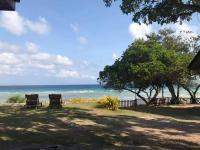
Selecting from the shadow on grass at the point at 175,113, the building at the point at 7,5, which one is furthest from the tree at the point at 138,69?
the building at the point at 7,5

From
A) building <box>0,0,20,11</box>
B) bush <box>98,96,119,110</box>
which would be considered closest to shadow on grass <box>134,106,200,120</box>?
bush <box>98,96,119,110</box>

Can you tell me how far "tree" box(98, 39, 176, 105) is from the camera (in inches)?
1633

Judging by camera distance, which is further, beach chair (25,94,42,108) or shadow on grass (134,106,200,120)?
shadow on grass (134,106,200,120)

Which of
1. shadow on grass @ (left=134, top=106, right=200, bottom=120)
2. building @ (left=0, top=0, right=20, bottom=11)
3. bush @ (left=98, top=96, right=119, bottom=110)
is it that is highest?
building @ (left=0, top=0, right=20, bottom=11)

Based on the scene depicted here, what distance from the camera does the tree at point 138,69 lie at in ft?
136

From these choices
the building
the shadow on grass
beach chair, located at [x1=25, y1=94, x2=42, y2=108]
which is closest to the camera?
the building

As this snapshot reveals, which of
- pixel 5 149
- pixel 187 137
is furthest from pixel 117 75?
pixel 5 149

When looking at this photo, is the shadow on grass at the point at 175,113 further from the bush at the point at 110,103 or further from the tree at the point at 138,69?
the tree at the point at 138,69

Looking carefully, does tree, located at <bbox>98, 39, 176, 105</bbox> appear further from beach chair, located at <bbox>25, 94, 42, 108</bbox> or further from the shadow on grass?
beach chair, located at <bbox>25, 94, 42, 108</bbox>

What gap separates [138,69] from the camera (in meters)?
40.8

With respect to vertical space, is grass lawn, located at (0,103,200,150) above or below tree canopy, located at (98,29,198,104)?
below

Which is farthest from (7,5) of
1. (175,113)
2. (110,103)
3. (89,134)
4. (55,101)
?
(175,113)

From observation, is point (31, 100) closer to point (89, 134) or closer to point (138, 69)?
point (89, 134)

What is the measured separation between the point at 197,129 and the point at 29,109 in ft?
34.7
